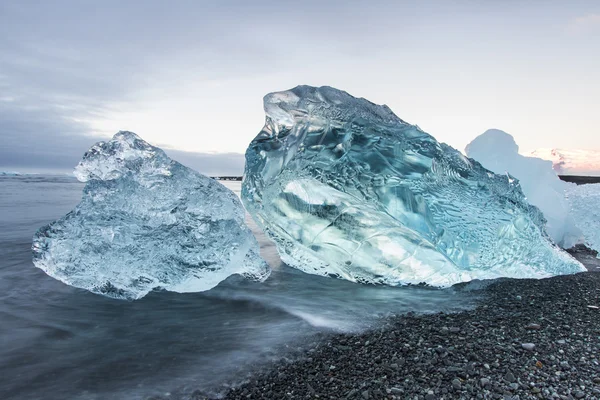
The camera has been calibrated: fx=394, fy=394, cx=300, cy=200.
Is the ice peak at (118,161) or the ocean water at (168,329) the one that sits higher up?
the ice peak at (118,161)

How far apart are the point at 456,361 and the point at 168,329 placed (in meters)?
2.76

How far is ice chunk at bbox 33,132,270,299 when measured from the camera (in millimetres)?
4965

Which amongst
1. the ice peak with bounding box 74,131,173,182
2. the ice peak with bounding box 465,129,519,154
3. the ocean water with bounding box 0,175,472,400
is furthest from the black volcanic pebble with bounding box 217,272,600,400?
the ice peak with bounding box 465,129,519,154

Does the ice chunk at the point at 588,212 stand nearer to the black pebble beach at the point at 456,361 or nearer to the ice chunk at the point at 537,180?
the ice chunk at the point at 537,180

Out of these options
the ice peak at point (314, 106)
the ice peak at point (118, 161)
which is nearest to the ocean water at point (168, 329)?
the ice peak at point (118, 161)

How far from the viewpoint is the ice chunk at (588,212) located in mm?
7426

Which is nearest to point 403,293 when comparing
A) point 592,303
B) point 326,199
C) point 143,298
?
point 326,199

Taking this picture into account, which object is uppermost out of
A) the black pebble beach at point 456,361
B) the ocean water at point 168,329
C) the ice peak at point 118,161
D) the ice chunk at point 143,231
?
the ice peak at point 118,161

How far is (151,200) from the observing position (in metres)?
5.30

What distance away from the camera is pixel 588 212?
7684mm

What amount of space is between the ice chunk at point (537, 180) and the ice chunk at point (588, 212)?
1.14 ft

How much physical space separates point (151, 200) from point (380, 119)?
11.5 feet

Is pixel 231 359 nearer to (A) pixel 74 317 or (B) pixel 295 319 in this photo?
(B) pixel 295 319

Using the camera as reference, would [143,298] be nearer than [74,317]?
No
